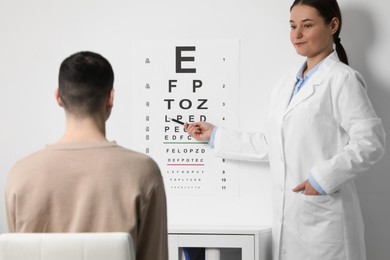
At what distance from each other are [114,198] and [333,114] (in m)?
1.29

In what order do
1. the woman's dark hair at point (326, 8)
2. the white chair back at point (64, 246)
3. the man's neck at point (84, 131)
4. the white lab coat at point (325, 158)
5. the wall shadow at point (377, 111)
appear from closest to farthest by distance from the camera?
the white chair back at point (64, 246) < the man's neck at point (84, 131) < the white lab coat at point (325, 158) < the woman's dark hair at point (326, 8) < the wall shadow at point (377, 111)

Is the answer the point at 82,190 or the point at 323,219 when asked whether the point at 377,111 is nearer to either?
the point at 323,219

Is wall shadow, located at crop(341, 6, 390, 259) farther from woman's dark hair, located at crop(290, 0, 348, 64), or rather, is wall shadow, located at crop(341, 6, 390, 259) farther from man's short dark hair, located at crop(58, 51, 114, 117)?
man's short dark hair, located at crop(58, 51, 114, 117)

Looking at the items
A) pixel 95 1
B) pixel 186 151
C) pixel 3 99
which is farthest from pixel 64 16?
pixel 186 151

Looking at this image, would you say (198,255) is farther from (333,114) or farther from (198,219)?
(333,114)

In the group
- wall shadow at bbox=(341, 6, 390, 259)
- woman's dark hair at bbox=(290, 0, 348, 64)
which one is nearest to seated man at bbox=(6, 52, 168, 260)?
woman's dark hair at bbox=(290, 0, 348, 64)

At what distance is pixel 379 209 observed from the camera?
2.83m

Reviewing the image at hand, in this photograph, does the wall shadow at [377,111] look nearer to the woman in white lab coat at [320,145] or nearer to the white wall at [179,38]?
the white wall at [179,38]

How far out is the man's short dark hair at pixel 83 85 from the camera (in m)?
1.50

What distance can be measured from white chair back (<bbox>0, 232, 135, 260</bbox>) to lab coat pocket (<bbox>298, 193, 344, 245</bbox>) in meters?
1.24

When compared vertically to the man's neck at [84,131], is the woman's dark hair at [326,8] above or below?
above

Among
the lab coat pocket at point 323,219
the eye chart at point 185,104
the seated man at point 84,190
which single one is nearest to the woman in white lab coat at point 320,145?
the lab coat pocket at point 323,219

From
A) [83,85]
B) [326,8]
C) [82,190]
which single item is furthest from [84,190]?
[326,8]

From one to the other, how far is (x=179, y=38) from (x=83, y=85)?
1436 millimetres
